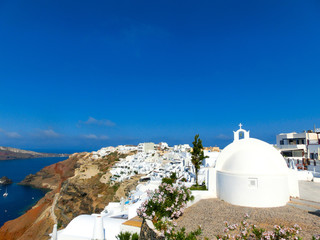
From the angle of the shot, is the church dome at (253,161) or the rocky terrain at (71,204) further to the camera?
the rocky terrain at (71,204)

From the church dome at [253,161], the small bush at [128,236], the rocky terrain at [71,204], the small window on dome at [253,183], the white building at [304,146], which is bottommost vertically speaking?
the rocky terrain at [71,204]

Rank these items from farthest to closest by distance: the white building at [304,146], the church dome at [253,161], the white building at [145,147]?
the white building at [145,147] → the white building at [304,146] → the church dome at [253,161]

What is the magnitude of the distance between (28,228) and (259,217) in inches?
1745

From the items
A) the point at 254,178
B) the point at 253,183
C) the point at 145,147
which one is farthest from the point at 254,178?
the point at 145,147

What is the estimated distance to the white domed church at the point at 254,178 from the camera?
10.7m

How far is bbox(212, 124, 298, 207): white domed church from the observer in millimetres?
10719

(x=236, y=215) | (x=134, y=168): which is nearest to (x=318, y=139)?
(x=236, y=215)

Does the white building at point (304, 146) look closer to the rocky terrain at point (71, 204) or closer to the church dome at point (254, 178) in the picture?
the church dome at point (254, 178)

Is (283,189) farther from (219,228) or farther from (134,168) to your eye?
(134,168)

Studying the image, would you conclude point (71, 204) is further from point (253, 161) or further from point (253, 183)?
point (253, 161)

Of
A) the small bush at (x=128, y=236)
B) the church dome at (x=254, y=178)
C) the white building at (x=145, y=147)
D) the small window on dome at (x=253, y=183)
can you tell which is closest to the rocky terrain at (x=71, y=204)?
the small bush at (x=128, y=236)

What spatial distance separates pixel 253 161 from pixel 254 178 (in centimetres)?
113

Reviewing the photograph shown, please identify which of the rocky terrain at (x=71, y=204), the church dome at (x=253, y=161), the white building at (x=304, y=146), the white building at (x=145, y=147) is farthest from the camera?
the white building at (x=145, y=147)

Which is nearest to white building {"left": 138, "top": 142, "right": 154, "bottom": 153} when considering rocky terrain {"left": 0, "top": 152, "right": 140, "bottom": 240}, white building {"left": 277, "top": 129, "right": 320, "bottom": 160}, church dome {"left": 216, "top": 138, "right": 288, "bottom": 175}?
rocky terrain {"left": 0, "top": 152, "right": 140, "bottom": 240}
